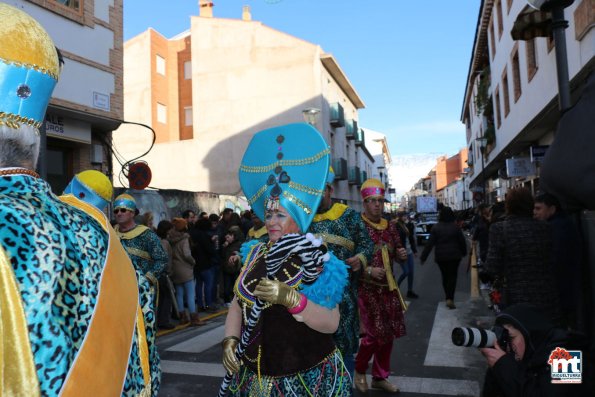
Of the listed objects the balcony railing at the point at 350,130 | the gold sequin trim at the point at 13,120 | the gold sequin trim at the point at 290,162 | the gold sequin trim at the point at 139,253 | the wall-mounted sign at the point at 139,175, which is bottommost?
the gold sequin trim at the point at 139,253

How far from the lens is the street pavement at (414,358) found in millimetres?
4691

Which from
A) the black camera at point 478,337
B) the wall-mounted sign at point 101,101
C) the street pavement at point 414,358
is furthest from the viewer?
the wall-mounted sign at point 101,101

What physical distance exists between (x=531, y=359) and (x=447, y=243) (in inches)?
263

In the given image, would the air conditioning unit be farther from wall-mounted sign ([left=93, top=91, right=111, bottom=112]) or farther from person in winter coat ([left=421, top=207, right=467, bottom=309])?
person in winter coat ([left=421, top=207, right=467, bottom=309])

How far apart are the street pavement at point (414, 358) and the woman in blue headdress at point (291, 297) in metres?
2.62

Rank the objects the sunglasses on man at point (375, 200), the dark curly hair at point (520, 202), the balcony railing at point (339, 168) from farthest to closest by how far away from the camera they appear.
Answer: the balcony railing at point (339, 168) < the sunglasses on man at point (375, 200) < the dark curly hair at point (520, 202)

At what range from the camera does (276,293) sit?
199cm

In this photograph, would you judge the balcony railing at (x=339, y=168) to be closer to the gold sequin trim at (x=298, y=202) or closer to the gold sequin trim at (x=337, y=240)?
the gold sequin trim at (x=337, y=240)

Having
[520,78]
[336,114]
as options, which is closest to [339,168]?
[336,114]

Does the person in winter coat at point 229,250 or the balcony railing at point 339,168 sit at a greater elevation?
the balcony railing at point 339,168

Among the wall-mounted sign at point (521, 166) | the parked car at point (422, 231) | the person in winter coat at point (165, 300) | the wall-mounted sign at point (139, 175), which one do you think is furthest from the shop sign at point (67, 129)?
the parked car at point (422, 231)

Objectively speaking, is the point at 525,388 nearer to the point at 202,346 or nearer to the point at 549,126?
the point at 202,346

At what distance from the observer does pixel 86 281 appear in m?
1.16

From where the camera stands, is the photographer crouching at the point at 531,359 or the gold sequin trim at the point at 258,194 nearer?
the photographer crouching at the point at 531,359
